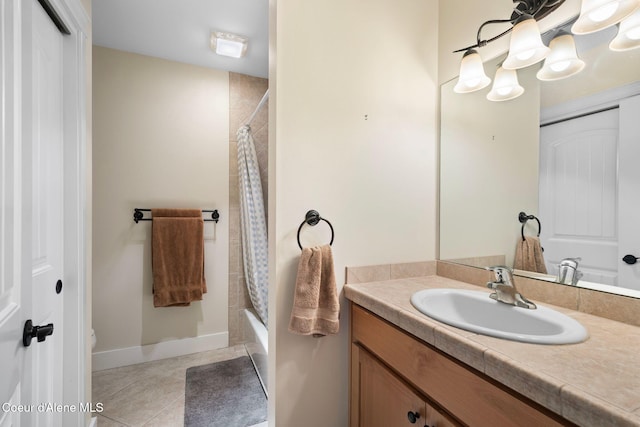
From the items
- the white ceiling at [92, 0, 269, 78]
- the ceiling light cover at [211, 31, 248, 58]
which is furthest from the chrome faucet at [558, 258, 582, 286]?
the ceiling light cover at [211, 31, 248, 58]

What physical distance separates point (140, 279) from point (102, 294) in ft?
0.87

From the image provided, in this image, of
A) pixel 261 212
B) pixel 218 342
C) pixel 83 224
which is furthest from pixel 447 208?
pixel 218 342

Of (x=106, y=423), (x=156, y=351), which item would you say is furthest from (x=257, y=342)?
(x=156, y=351)

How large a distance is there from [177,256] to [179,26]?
1732mm

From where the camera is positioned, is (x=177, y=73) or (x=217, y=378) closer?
(x=217, y=378)

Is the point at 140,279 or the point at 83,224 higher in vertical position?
the point at 83,224

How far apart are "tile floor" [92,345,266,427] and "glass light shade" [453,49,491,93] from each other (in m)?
2.10

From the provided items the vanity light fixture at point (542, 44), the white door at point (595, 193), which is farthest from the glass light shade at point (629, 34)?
the white door at point (595, 193)

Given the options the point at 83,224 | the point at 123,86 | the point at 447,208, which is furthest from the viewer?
the point at 123,86

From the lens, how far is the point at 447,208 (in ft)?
4.76

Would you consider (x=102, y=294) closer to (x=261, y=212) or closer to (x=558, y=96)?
(x=261, y=212)

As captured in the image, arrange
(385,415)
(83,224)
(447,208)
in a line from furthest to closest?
(447,208) < (83,224) < (385,415)

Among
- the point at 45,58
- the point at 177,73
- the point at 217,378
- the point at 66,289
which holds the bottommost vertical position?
the point at 217,378

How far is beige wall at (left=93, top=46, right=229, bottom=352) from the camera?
2129mm
